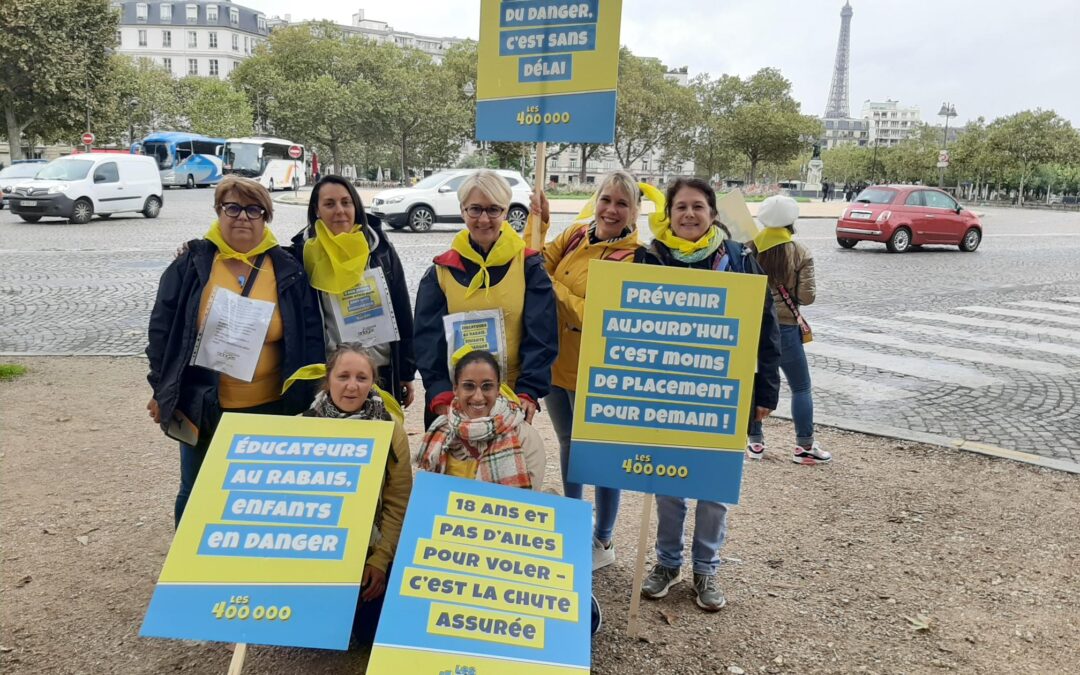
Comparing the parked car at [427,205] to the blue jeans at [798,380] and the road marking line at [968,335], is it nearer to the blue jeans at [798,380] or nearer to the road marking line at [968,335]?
the road marking line at [968,335]

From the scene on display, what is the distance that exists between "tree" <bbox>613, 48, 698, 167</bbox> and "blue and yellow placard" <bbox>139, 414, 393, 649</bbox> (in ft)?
191

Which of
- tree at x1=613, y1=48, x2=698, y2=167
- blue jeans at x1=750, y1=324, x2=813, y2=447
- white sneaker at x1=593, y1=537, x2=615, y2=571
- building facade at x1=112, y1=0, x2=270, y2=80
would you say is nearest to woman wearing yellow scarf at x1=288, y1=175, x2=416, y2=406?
white sneaker at x1=593, y1=537, x2=615, y2=571

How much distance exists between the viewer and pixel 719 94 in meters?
75.0

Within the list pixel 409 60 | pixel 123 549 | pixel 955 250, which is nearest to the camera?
pixel 123 549

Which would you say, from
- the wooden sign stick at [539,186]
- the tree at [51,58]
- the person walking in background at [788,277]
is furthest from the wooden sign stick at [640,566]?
the tree at [51,58]

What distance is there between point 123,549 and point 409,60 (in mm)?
64635

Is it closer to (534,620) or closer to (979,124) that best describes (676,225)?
(534,620)

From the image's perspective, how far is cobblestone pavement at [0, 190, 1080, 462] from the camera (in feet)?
21.0

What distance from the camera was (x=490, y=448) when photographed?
2.80 m

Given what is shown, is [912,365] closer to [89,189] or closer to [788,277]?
[788,277]

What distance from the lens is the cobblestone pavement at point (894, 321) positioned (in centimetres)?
640

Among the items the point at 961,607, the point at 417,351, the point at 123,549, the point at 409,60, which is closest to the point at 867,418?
the point at 961,607

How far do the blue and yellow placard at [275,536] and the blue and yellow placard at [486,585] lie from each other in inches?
6.2

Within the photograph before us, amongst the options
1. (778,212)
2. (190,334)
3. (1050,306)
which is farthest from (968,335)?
(190,334)
